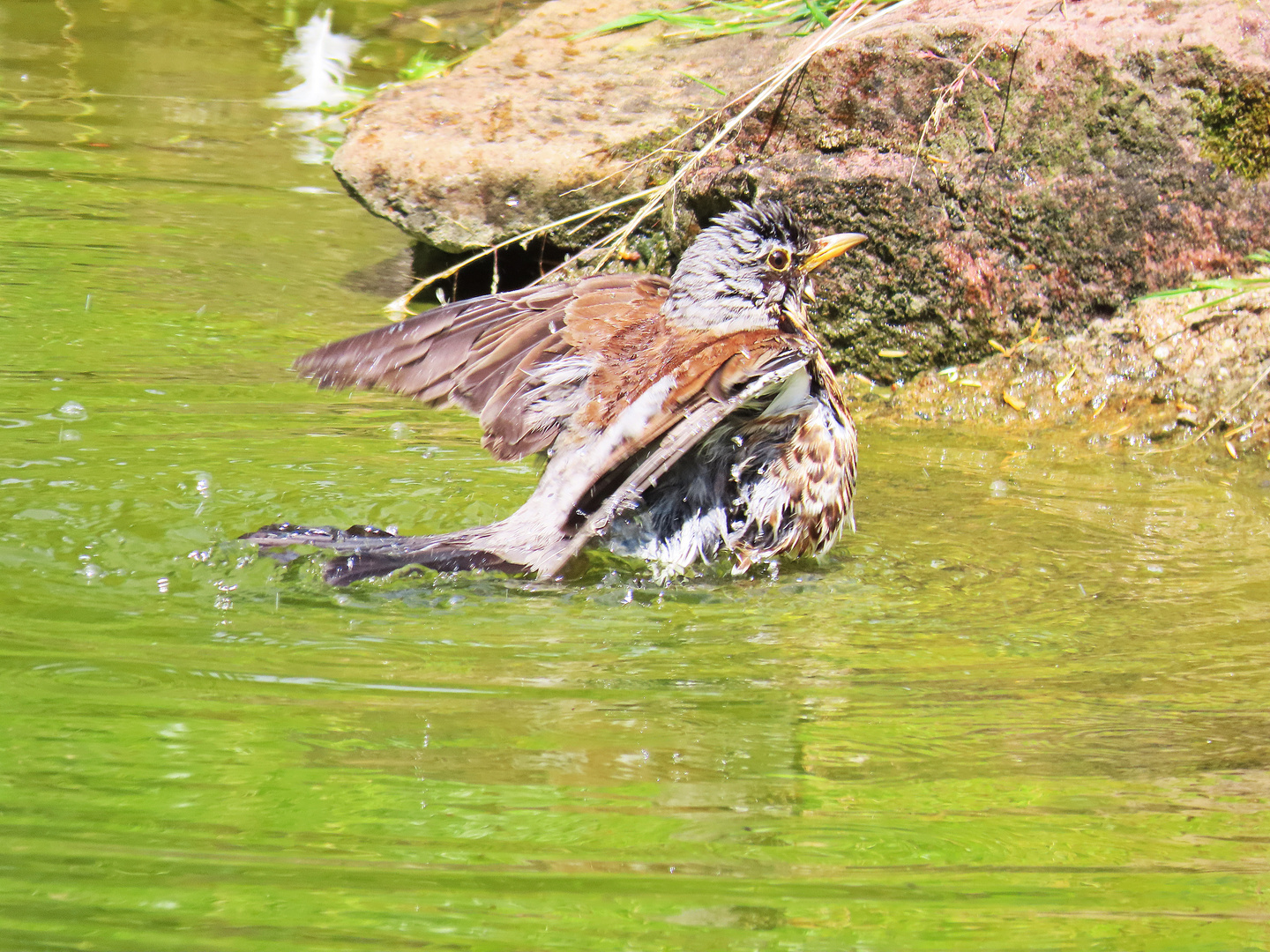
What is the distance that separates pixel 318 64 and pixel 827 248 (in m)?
5.74

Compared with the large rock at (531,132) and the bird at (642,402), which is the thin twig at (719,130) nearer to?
the large rock at (531,132)

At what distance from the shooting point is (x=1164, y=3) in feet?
18.6

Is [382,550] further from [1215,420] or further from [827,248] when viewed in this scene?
[1215,420]

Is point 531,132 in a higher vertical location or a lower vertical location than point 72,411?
higher

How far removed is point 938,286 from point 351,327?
2412mm

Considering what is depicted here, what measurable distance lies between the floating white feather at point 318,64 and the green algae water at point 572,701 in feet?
11.1

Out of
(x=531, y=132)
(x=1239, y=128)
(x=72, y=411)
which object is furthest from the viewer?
(x=531, y=132)

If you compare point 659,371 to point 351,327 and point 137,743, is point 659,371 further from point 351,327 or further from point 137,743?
point 351,327

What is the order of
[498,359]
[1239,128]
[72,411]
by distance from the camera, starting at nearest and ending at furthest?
[498,359] < [72,411] < [1239,128]

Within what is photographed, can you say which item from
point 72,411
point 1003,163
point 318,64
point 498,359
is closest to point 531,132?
point 1003,163

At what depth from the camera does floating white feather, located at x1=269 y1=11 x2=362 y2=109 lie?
8992 millimetres

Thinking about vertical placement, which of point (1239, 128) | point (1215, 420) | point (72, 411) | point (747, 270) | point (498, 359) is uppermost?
point (1239, 128)

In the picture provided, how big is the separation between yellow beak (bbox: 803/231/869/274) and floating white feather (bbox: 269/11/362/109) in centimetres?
Result: 509

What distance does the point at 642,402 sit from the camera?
3.78 meters
